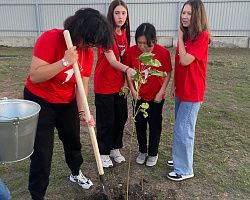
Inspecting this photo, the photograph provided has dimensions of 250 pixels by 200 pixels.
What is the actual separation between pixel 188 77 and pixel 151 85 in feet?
1.49

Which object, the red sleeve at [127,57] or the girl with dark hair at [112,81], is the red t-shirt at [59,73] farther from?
the red sleeve at [127,57]

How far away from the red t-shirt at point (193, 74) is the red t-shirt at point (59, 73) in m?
0.83

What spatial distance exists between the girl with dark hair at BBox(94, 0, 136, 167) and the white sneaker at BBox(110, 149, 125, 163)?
13cm

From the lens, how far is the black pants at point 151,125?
331 centimetres

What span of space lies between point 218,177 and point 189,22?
1.59 m

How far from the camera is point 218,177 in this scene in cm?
335

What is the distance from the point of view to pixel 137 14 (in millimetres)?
11969

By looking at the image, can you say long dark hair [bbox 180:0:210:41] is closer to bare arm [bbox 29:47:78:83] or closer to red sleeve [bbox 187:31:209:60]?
red sleeve [bbox 187:31:209:60]

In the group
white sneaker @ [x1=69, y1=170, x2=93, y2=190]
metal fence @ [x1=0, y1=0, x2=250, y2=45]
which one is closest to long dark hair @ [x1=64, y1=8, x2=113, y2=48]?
white sneaker @ [x1=69, y1=170, x2=93, y2=190]

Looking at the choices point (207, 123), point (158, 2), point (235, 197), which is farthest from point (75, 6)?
point (235, 197)

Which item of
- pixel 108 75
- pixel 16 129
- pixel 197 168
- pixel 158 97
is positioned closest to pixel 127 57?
pixel 108 75

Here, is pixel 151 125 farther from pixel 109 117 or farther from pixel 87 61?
pixel 87 61

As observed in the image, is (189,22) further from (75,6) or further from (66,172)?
(75,6)

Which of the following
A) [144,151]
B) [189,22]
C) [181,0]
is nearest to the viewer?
[189,22]
